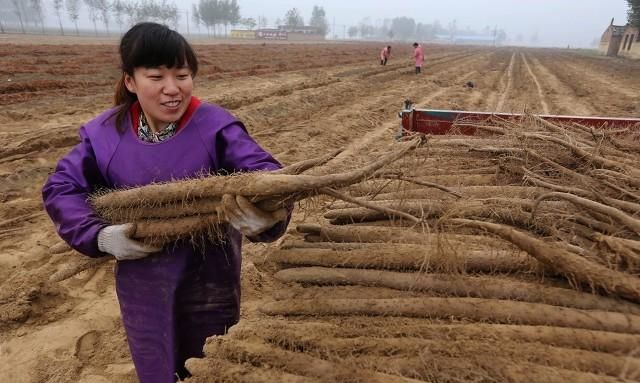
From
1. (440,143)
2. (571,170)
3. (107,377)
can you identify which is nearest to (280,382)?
(107,377)

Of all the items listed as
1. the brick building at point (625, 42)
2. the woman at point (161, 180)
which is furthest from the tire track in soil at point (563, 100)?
the brick building at point (625, 42)

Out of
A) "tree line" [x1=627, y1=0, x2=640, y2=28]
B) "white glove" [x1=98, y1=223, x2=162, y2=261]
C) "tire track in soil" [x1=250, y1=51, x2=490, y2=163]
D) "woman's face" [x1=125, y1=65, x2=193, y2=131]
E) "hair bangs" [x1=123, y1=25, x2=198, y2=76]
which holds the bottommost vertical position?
"tire track in soil" [x1=250, y1=51, x2=490, y2=163]

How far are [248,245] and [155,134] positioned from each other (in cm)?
247

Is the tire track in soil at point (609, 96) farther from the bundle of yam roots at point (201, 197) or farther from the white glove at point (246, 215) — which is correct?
the white glove at point (246, 215)

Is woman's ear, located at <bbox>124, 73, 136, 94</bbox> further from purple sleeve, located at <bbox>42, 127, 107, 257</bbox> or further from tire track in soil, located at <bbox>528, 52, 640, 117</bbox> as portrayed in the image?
tire track in soil, located at <bbox>528, 52, 640, 117</bbox>

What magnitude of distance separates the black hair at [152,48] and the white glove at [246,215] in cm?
58

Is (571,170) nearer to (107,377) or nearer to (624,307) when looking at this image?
(624,307)

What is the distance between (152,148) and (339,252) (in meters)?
1.06

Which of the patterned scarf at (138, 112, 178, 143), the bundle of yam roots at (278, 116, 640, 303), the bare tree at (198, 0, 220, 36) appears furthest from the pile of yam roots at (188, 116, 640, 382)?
the bare tree at (198, 0, 220, 36)

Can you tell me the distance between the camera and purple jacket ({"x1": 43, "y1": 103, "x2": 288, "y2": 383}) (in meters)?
1.57

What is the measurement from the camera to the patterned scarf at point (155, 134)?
1.66 metres

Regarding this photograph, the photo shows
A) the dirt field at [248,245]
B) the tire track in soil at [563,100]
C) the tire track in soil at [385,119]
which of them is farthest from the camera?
the tire track in soil at [563,100]

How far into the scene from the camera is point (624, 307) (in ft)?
5.21

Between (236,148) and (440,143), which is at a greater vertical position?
(236,148)
